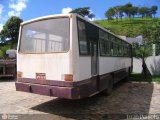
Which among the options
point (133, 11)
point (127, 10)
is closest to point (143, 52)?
point (127, 10)

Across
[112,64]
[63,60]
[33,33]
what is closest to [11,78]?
[112,64]

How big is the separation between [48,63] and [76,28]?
4.51 ft

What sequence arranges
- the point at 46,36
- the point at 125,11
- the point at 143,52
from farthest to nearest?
the point at 125,11 → the point at 143,52 → the point at 46,36

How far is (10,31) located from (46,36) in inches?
1651

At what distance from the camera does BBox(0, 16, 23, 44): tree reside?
48.0m

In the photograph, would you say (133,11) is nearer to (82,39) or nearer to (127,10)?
(127,10)

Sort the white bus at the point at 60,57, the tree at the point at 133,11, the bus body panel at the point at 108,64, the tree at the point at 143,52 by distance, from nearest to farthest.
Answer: the white bus at the point at 60,57
the bus body panel at the point at 108,64
the tree at the point at 143,52
the tree at the point at 133,11

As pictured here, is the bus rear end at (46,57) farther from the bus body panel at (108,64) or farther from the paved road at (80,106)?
the bus body panel at (108,64)

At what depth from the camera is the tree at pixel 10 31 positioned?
157ft

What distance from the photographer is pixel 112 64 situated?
470 inches

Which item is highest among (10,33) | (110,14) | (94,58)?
(110,14)

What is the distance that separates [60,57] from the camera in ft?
25.2

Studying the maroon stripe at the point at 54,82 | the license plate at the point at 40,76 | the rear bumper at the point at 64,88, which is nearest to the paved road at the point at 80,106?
the rear bumper at the point at 64,88

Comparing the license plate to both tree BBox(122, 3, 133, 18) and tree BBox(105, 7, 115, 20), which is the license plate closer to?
tree BBox(105, 7, 115, 20)
